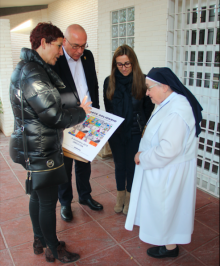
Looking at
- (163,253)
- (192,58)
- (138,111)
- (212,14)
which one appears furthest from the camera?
(192,58)

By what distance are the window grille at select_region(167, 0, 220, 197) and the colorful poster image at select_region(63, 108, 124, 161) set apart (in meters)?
1.86

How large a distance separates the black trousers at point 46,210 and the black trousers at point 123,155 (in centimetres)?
105

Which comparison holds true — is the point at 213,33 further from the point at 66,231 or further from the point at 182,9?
the point at 66,231

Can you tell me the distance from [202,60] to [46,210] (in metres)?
3.12

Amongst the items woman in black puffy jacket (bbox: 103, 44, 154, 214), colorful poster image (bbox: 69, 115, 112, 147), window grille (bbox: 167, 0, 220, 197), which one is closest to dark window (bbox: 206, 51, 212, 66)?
window grille (bbox: 167, 0, 220, 197)

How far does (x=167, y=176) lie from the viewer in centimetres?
207

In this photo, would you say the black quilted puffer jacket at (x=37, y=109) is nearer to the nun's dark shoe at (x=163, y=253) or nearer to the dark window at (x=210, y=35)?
the nun's dark shoe at (x=163, y=253)

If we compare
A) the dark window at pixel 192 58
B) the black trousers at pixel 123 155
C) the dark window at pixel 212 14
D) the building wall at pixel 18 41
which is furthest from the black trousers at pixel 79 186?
the building wall at pixel 18 41

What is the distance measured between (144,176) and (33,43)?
1.44 m

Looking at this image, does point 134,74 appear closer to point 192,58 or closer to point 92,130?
point 92,130

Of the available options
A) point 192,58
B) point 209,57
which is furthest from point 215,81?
point 192,58

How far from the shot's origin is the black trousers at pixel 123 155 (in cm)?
292

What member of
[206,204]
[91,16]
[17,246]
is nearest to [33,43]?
[17,246]

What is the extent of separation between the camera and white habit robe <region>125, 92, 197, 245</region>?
76.2 inches
